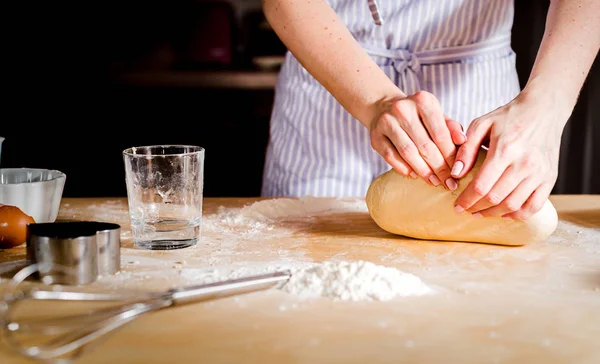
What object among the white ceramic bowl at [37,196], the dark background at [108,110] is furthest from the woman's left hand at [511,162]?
the dark background at [108,110]

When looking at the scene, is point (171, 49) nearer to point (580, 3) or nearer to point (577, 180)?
point (577, 180)

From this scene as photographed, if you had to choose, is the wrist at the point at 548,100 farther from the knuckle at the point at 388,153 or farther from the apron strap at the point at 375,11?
the apron strap at the point at 375,11

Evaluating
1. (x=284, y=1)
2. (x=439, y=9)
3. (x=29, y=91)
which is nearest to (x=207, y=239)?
(x=284, y=1)

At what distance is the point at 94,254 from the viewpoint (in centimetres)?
82

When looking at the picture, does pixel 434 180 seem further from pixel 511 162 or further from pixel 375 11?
pixel 375 11

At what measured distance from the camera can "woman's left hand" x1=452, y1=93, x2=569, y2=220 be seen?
0.96 metres

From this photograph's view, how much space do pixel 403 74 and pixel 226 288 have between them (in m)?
0.76

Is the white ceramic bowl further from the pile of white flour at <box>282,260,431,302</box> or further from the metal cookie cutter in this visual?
the pile of white flour at <box>282,260,431,302</box>

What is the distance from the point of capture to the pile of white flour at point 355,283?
30.2 inches

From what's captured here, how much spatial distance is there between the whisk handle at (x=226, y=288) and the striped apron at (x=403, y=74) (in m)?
0.65

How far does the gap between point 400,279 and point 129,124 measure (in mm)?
2095

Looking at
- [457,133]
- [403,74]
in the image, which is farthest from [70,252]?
[403,74]

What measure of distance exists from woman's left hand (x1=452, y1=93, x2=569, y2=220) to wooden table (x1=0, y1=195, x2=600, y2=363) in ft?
0.22

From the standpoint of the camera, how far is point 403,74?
1393 mm
